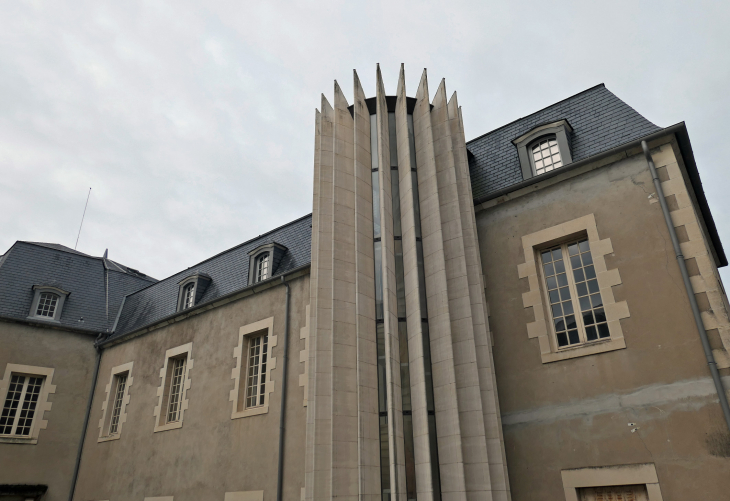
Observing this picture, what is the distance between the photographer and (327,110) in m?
10.1

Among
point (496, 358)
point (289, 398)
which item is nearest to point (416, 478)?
point (496, 358)

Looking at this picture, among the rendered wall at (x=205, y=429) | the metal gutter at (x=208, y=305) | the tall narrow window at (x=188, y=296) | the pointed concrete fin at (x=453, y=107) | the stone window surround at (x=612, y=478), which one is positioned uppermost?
the pointed concrete fin at (x=453, y=107)

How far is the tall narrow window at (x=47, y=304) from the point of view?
635 inches

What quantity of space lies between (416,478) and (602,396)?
2.77m

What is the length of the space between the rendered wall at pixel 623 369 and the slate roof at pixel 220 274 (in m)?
5.18

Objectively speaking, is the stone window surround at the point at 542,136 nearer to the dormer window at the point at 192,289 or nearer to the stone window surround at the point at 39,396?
the dormer window at the point at 192,289

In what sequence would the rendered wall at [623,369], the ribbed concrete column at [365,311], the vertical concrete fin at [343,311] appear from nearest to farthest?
the rendered wall at [623,369] < the ribbed concrete column at [365,311] < the vertical concrete fin at [343,311]

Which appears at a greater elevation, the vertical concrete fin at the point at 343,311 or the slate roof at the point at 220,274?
the slate roof at the point at 220,274

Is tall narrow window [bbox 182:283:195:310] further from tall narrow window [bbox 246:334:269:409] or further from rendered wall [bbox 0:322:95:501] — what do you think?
rendered wall [bbox 0:322:95:501]

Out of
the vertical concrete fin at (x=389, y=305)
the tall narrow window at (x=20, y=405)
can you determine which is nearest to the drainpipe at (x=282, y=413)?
the vertical concrete fin at (x=389, y=305)

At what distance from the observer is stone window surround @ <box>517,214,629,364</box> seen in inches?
293

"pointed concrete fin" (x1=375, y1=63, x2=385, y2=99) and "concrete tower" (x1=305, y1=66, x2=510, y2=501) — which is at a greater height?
"pointed concrete fin" (x1=375, y1=63, x2=385, y2=99)

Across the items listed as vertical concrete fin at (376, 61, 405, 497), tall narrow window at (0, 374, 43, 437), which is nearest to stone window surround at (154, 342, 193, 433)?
tall narrow window at (0, 374, 43, 437)

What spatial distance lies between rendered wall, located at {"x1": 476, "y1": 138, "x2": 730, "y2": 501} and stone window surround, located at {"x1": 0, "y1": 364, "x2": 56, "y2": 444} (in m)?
13.0
